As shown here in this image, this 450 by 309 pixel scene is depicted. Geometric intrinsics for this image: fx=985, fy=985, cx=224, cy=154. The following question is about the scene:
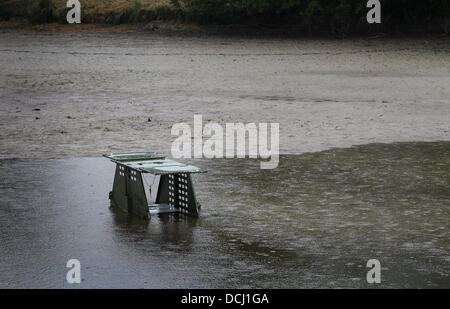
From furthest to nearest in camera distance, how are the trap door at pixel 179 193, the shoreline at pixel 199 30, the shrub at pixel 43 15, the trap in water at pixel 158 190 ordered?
the shrub at pixel 43 15
the shoreline at pixel 199 30
the trap door at pixel 179 193
the trap in water at pixel 158 190

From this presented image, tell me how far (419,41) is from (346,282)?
28.0 metres

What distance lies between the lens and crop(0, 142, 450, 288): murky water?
7.67 meters

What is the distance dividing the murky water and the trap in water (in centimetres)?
15

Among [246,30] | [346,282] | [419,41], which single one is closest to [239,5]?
[246,30]

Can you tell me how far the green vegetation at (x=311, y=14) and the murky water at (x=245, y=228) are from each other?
24.6 metres

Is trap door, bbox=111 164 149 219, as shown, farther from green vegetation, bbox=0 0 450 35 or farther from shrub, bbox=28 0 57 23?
shrub, bbox=28 0 57 23

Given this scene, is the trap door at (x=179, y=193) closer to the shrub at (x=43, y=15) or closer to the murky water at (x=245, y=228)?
the murky water at (x=245, y=228)

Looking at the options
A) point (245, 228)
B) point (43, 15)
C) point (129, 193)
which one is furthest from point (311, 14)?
point (245, 228)

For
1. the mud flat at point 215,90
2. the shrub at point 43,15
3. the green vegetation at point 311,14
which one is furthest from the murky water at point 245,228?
the shrub at point 43,15

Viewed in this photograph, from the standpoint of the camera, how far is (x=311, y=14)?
36844 millimetres

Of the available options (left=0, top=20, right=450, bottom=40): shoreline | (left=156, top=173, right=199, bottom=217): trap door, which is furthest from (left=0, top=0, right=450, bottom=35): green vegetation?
(left=156, top=173, right=199, bottom=217): trap door

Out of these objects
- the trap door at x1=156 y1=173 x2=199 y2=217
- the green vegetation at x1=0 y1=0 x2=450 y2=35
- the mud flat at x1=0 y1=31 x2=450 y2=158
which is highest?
the green vegetation at x1=0 y1=0 x2=450 y2=35

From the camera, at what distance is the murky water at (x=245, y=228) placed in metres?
7.67

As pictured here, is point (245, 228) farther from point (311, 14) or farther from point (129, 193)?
point (311, 14)
